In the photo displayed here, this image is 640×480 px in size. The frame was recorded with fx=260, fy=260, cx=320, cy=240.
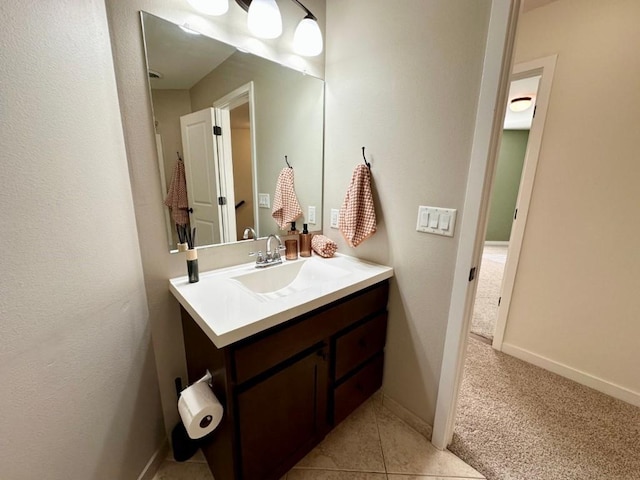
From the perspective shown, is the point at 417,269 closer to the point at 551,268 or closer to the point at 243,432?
the point at 243,432

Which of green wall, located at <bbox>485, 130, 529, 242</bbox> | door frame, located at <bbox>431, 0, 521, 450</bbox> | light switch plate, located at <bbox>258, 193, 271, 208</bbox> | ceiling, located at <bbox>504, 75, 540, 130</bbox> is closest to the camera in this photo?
door frame, located at <bbox>431, 0, 521, 450</bbox>

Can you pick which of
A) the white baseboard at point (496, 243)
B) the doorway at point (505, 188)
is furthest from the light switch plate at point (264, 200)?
the white baseboard at point (496, 243)

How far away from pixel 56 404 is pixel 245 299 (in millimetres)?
584

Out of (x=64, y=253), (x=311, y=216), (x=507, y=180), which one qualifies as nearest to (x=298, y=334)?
(x=64, y=253)

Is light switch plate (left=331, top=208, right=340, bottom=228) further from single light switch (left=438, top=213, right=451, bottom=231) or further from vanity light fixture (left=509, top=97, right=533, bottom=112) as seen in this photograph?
vanity light fixture (left=509, top=97, right=533, bottom=112)

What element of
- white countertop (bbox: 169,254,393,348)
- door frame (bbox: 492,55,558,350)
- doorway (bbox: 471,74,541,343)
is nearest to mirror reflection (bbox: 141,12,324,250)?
white countertop (bbox: 169,254,393,348)

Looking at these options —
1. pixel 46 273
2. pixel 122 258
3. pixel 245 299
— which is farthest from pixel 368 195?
pixel 46 273

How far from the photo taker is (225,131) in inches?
50.6

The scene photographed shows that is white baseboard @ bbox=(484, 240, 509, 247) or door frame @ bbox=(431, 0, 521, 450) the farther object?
white baseboard @ bbox=(484, 240, 509, 247)

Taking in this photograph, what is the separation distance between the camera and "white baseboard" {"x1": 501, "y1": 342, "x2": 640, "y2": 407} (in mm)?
1585

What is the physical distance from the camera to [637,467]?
47.9 inches

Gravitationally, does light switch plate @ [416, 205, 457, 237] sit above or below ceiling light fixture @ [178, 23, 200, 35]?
below

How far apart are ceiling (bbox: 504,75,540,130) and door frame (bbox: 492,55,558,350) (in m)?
0.34

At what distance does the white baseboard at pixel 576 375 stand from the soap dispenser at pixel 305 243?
1749 mm
